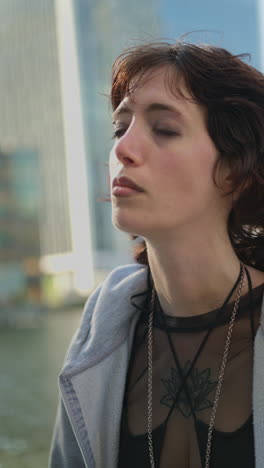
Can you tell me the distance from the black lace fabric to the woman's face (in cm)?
20

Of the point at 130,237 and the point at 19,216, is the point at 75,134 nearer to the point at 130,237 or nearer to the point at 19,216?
the point at 19,216

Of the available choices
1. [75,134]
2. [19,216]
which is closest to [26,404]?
[19,216]

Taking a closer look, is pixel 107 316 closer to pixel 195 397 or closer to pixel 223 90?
pixel 195 397

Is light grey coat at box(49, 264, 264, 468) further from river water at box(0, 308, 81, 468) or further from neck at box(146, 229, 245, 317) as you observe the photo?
river water at box(0, 308, 81, 468)

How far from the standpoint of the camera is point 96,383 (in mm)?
1076

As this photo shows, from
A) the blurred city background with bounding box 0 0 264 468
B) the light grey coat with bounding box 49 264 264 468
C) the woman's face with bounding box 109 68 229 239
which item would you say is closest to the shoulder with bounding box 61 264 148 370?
the light grey coat with bounding box 49 264 264 468

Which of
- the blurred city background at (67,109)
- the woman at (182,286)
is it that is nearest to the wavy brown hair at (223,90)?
the woman at (182,286)

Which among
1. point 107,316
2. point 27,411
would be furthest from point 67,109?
point 107,316

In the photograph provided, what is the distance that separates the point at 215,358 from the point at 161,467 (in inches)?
8.3

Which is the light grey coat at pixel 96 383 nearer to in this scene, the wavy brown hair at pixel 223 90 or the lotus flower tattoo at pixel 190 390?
the lotus flower tattoo at pixel 190 390

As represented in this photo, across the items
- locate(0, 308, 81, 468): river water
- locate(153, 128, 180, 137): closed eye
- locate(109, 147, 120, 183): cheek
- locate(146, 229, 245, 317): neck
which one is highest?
locate(153, 128, 180, 137): closed eye

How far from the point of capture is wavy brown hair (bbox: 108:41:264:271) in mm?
969

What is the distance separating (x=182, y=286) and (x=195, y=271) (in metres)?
0.04

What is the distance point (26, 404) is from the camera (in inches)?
149
